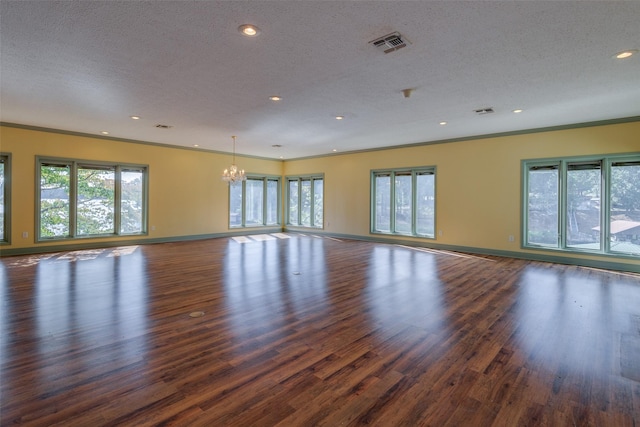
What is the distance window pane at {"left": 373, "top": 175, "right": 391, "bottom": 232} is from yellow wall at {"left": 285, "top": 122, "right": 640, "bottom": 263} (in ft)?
1.17

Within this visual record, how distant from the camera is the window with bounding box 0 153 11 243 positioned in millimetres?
6629

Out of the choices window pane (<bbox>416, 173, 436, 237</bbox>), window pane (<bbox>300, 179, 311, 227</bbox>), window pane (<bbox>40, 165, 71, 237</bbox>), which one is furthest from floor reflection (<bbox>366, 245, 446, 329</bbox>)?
window pane (<bbox>40, 165, 71, 237</bbox>)

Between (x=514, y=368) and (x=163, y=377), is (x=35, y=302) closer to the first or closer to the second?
(x=163, y=377)

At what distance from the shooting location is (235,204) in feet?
35.2

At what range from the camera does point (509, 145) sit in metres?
7.02

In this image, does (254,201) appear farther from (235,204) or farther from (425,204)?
(425,204)

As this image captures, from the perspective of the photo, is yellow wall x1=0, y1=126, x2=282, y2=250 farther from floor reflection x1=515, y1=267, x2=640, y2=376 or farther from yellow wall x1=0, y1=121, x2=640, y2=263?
floor reflection x1=515, y1=267, x2=640, y2=376

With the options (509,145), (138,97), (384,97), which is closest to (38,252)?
(138,97)

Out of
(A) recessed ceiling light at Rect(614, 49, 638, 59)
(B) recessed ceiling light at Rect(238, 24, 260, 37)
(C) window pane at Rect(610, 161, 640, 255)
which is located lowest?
(C) window pane at Rect(610, 161, 640, 255)

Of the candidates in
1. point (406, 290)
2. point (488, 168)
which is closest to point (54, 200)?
point (406, 290)

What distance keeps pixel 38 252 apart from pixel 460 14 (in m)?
9.00

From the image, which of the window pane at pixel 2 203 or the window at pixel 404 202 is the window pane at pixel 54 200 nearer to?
the window pane at pixel 2 203

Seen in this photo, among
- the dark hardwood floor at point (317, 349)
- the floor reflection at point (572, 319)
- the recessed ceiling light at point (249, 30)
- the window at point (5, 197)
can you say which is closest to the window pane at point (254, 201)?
the window at point (5, 197)

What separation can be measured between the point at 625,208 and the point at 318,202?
25.5 feet
